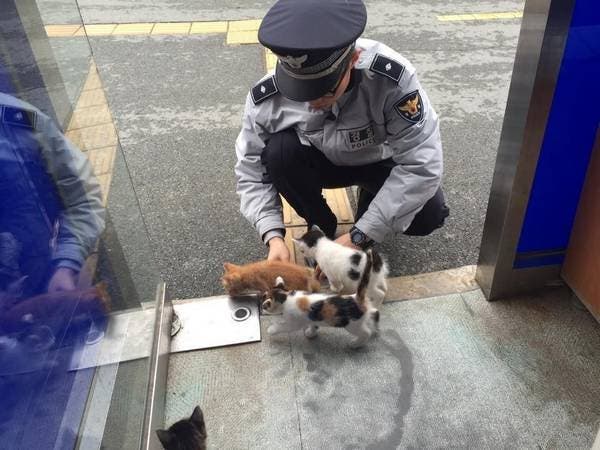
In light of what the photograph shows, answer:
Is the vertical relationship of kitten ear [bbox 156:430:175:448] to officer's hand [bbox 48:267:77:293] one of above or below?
below

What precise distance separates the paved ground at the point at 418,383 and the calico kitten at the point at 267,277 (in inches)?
7.5

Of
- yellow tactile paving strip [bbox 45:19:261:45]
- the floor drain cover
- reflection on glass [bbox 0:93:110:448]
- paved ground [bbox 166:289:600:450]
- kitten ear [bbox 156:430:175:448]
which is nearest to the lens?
reflection on glass [bbox 0:93:110:448]

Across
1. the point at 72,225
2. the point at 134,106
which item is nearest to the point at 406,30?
the point at 134,106

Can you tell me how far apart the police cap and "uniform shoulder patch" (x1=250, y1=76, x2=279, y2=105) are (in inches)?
12.6

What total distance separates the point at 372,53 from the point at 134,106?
2.97m

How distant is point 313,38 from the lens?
174cm

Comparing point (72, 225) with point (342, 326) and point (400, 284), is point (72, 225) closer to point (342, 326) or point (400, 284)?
point (342, 326)

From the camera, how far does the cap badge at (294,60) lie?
69.6 inches

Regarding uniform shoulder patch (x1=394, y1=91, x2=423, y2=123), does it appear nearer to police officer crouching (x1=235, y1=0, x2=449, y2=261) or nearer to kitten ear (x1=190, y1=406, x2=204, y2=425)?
police officer crouching (x1=235, y1=0, x2=449, y2=261)

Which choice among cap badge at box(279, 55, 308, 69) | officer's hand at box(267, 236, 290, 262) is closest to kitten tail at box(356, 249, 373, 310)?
officer's hand at box(267, 236, 290, 262)

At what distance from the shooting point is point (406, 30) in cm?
600

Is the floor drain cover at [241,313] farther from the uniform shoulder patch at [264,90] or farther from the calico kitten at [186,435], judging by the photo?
the uniform shoulder patch at [264,90]

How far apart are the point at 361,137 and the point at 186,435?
54.9 inches

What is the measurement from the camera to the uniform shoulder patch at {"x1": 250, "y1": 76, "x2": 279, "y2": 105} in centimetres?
222
